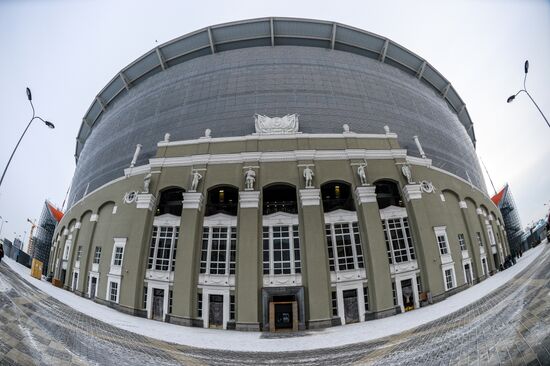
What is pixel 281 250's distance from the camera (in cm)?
1143

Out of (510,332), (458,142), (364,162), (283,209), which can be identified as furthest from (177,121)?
(458,142)

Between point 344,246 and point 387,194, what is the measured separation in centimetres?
380

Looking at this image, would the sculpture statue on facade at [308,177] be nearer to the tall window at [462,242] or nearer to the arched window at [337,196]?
the arched window at [337,196]

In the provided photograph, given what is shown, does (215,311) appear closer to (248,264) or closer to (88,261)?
(248,264)

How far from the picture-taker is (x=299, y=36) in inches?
861

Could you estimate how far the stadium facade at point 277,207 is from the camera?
1015cm

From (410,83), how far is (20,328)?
85.9 ft

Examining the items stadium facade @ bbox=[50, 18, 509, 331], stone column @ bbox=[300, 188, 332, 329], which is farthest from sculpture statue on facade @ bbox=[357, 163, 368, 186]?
stone column @ bbox=[300, 188, 332, 329]

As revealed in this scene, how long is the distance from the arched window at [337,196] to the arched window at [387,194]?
5.04 ft

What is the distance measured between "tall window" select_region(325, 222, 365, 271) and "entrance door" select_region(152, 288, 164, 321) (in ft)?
26.9

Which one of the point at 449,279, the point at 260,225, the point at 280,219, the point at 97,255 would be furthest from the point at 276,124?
the point at 97,255

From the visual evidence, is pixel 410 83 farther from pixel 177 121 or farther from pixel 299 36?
pixel 177 121

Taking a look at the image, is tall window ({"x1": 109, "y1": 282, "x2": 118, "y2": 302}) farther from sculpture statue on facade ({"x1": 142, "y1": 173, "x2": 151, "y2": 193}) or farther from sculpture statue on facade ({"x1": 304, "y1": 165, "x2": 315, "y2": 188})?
sculpture statue on facade ({"x1": 304, "y1": 165, "x2": 315, "y2": 188})

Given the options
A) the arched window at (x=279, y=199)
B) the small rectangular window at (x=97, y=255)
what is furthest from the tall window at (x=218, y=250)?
the small rectangular window at (x=97, y=255)
